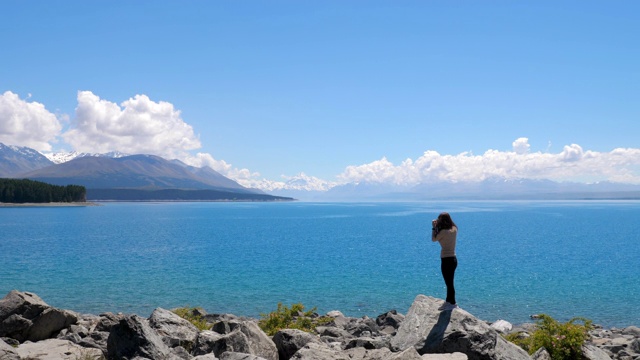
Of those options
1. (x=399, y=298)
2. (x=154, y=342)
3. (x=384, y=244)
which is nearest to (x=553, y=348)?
(x=154, y=342)

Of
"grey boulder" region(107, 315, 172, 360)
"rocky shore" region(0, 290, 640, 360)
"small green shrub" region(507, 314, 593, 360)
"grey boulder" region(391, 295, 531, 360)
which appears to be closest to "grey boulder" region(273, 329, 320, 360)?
"rocky shore" region(0, 290, 640, 360)

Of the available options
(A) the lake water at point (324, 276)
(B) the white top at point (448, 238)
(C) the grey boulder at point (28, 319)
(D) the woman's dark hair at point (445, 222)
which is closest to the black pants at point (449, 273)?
(B) the white top at point (448, 238)

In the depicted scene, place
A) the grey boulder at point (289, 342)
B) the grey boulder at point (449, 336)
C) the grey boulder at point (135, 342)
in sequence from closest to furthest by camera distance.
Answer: the grey boulder at point (135, 342) → the grey boulder at point (449, 336) → the grey boulder at point (289, 342)

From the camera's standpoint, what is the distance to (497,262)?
7181 centimetres

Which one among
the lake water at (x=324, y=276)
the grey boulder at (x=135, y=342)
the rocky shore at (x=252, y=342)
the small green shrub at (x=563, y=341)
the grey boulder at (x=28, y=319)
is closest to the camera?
the rocky shore at (x=252, y=342)

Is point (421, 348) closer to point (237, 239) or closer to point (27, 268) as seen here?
point (27, 268)

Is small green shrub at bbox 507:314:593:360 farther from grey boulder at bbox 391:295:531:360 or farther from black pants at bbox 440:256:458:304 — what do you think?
black pants at bbox 440:256:458:304

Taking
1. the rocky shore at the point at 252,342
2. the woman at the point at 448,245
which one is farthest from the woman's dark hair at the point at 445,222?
the rocky shore at the point at 252,342

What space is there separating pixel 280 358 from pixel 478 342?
5733mm

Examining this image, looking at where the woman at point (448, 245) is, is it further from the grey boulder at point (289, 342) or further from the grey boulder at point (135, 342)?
the grey boulder at point (135, 342)

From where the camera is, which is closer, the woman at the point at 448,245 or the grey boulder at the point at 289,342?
the grey boulder at the point at 289,342

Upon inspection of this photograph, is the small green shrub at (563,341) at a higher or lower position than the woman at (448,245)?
lower

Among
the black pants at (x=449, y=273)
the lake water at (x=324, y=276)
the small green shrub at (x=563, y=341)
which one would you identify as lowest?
the lake water at (x=324, y=276)

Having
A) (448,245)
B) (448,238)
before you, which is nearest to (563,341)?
(448,245)
